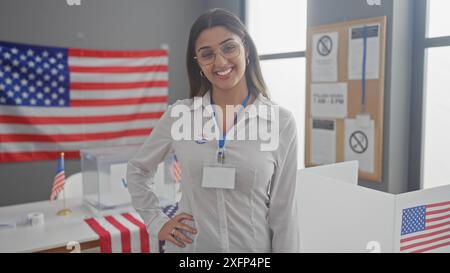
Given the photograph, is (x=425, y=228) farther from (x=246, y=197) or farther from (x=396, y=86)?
(x=396, y=86)

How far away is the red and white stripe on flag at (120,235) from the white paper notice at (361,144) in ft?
4.13

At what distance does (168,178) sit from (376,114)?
4.16 feet

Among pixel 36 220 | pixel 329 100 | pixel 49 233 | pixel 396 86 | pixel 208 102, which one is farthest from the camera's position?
pixel 329 100

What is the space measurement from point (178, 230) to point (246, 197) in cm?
22

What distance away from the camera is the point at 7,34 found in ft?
8.95

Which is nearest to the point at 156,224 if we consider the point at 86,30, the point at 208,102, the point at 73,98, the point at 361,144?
the point at 208,102

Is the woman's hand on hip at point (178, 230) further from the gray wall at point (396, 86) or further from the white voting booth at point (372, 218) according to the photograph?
the gray wall at point (396, 86)

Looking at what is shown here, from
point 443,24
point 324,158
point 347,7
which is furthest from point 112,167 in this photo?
point 443,24

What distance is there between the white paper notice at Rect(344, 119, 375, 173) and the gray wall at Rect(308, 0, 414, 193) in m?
0.07

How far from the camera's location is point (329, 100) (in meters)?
2.34

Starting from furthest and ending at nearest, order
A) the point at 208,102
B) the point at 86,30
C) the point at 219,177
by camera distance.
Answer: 1. the point at 86,30
2. the point at 208,102
3. the point at 219,177

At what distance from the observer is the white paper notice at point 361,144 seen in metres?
2.12

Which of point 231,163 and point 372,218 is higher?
point 231,163

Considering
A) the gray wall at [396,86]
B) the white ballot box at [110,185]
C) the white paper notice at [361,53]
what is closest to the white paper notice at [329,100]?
the white paper notice at [361,53]
